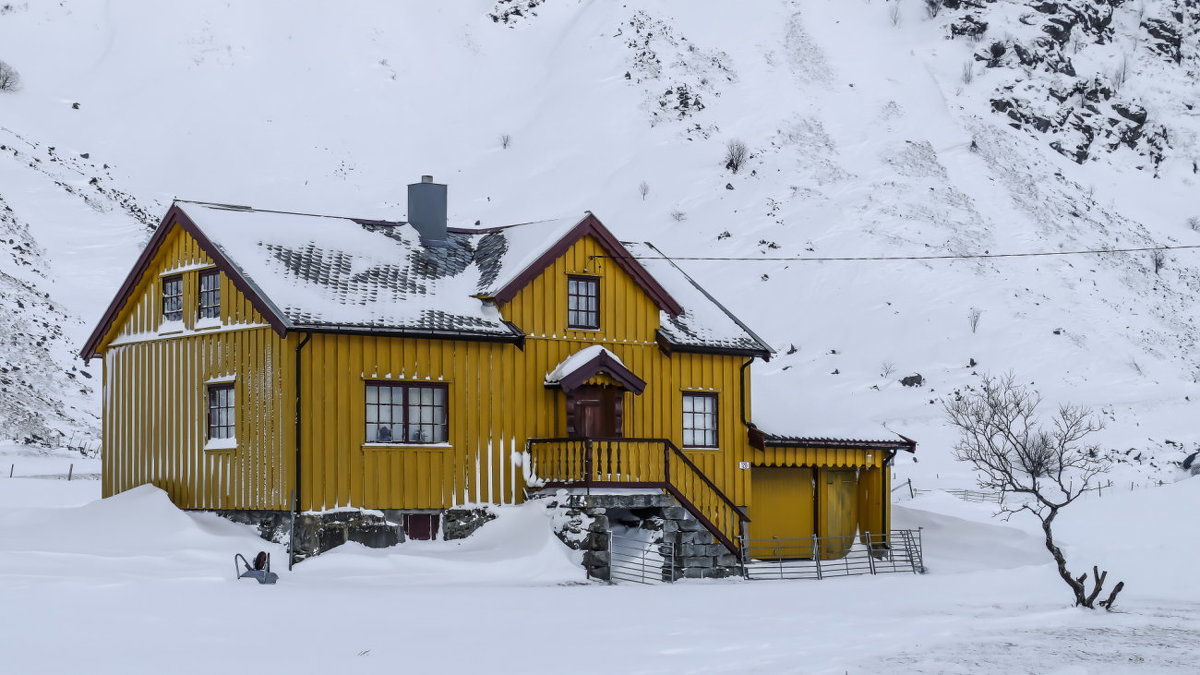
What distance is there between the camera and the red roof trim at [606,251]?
29.7 m

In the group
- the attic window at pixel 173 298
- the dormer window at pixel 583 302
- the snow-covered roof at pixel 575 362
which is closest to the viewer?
the snow-covered roof at pixel 575 362

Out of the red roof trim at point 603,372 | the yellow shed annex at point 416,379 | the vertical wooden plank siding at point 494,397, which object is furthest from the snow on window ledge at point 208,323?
the red roof trim at point 603,372

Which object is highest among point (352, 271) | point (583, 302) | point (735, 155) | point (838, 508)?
point (735, 155)

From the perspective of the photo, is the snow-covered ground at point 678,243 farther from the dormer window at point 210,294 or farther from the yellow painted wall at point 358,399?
the dormer window at point 210,294

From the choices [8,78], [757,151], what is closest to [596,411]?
[757,151]

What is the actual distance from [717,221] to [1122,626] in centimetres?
5362

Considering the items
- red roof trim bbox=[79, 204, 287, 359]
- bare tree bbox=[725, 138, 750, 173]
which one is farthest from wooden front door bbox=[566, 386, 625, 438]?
bare tree bbox=[725, 138, 750, 173]

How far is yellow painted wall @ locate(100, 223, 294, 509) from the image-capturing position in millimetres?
27516

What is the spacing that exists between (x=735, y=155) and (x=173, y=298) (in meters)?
52.5

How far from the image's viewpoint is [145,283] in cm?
3081

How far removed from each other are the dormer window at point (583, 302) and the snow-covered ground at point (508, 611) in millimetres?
4255

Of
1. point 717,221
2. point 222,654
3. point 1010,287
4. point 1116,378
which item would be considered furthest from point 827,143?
point 222,654

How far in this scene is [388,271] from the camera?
29.8m

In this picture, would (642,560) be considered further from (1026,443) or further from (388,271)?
(1026,443)
